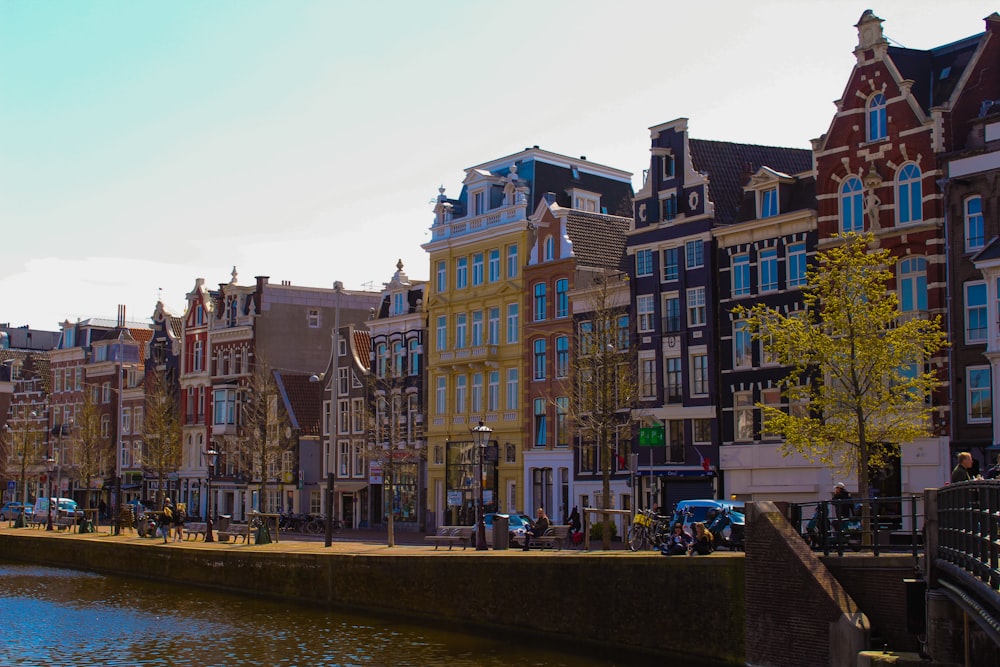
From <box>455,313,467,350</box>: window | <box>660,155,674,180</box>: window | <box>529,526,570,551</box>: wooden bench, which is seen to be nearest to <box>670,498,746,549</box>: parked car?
<box>529,526,570,551</box>: wooden bench

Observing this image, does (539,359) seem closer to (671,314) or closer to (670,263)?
(671,314)

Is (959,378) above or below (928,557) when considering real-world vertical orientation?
above

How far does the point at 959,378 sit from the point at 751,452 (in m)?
10.8

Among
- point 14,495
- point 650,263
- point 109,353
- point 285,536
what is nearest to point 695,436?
point 650,263

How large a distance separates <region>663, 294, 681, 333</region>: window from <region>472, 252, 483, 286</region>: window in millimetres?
14591

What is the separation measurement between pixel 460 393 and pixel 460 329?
3.48 metres

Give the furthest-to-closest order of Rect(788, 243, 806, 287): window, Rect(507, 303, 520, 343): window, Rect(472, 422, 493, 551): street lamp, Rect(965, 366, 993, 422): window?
Rect(507, 303, 520, 343): window
Rect(788, 243, 806, 287): window
Rect(965, 366, 993, 422): window
Rect(472, 422, 493, 551): street lamp

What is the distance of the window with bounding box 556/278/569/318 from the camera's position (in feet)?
214

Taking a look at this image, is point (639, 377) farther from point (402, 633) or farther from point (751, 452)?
point (402, 633)

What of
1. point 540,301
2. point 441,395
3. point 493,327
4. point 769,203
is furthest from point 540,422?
point 769,203

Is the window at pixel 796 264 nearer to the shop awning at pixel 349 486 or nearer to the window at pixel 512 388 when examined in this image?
the window at pixel 512 388

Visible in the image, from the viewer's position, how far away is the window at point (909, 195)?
47344 millimetres

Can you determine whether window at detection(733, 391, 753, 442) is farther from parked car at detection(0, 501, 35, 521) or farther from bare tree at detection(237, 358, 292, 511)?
parked car at detection(0, 501, 35, 521)

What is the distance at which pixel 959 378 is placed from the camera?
45094 millimetres
